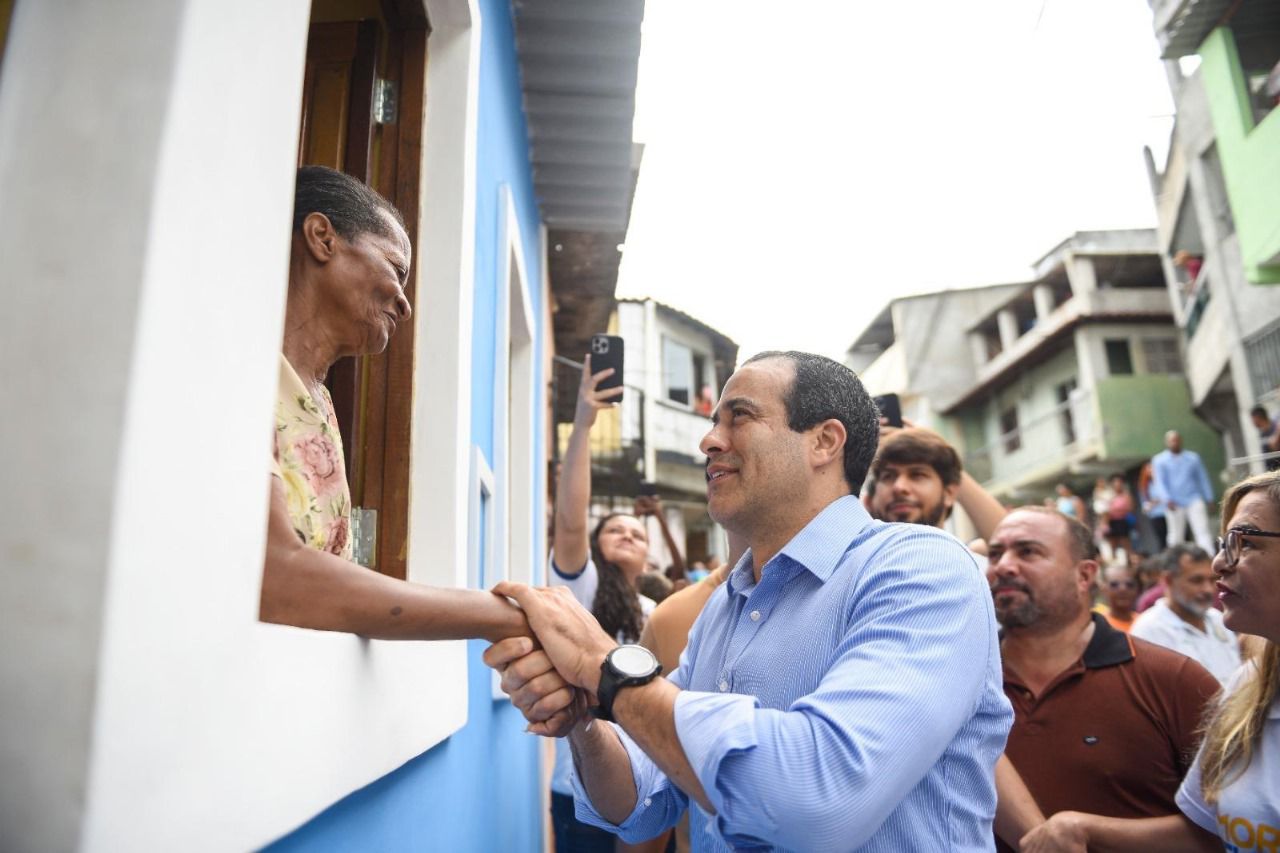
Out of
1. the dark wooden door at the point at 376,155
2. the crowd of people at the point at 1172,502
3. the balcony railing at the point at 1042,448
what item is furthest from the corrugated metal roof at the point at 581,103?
the balcony railing at the point at 1042,448

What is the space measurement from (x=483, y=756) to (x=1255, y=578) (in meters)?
2.31

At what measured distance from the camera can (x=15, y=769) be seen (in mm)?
673

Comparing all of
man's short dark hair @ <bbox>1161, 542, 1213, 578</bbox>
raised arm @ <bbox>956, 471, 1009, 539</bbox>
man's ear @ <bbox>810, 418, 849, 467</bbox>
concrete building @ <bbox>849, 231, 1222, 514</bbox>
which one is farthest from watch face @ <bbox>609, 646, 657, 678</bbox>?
concrete building @ <bbox>849, 231, 1222, 514</bbox>

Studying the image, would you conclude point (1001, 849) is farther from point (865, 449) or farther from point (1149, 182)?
point (1149, 182)

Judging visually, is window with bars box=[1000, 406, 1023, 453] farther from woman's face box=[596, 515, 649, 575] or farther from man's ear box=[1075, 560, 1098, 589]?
man's ear box=[1075, 560, 1098, 589]

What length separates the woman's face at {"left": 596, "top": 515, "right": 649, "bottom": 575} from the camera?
4688 mm

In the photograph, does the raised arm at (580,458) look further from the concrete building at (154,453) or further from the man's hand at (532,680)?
the concrete building at (154,453)

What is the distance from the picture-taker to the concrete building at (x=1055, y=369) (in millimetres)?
22688

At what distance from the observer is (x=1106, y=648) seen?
2.92 metres

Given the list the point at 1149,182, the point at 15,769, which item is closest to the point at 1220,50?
the point at 1149,182

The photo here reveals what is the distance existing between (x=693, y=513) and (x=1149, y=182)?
1469 cm

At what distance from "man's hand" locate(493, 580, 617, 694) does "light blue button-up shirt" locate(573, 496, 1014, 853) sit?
0.85ft

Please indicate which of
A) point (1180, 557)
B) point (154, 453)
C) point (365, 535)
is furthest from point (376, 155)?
point (1180, 557)

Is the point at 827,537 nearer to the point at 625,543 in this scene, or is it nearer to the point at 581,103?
the point at 625,543
